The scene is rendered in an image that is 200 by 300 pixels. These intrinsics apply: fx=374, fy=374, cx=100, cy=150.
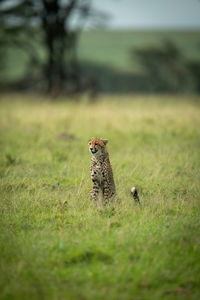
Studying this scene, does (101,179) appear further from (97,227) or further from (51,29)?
(51,29)

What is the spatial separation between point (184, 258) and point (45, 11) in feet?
58.8

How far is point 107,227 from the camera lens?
13.3 ft

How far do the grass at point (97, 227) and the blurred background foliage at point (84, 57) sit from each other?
1208 centimetres

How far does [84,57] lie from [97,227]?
40.0 metres

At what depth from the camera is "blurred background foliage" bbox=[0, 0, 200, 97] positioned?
19.2 m

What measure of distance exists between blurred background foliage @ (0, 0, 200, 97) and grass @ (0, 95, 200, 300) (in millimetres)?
12081

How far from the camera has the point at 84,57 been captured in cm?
4253

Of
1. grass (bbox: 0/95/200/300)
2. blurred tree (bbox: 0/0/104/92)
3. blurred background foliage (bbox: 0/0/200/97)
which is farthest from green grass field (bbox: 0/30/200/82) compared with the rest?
grass (bbox: 0/95/200/300)

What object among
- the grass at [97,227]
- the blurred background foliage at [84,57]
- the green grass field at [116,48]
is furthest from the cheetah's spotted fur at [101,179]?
the green grass field at [116,48]

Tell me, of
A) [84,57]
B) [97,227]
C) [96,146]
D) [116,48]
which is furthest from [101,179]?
[116,48]

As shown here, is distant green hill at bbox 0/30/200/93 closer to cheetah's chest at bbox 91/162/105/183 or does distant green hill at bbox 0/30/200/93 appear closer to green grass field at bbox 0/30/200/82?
green grass field at bbox 0/30/200/82

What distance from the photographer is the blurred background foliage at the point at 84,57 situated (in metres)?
19.2

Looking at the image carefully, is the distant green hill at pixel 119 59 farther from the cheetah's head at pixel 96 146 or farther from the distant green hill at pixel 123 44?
the cheetah's head at pixel 96 146

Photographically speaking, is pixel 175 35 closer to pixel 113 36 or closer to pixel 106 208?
pixel 113 36
